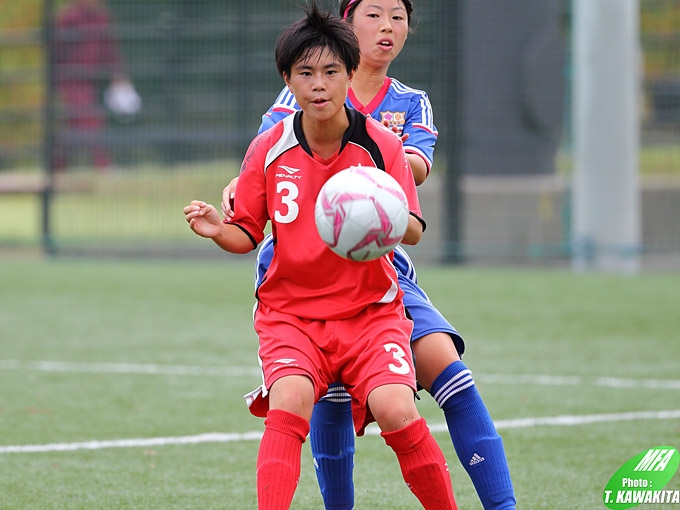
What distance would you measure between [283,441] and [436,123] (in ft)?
29.9

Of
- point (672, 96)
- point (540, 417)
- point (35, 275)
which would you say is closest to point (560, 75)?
point (672, 96)

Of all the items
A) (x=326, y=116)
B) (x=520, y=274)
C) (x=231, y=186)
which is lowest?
(x=520, y=274)

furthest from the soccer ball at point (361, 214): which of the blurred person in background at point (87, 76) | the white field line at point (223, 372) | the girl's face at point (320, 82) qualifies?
the blurred person in background at point (87, 76)

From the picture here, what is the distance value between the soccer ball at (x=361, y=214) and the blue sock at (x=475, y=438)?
593 mm

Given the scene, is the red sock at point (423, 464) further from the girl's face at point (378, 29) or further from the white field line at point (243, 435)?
A: the white field line at point (243, 435)

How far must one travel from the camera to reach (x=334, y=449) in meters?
3.83

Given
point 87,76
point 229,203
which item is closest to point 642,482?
point 229,203

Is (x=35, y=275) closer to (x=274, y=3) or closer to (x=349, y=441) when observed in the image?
(x=274, y=3)

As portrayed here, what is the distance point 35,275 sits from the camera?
37.7 feet

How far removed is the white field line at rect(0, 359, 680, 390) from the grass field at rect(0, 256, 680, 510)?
16 mm

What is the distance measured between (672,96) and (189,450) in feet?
Result: 28.6

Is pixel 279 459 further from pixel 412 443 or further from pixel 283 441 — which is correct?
pixel 412 443

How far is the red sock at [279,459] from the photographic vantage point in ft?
10.4

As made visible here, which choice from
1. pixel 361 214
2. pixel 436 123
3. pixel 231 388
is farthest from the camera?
pixel 436 123
